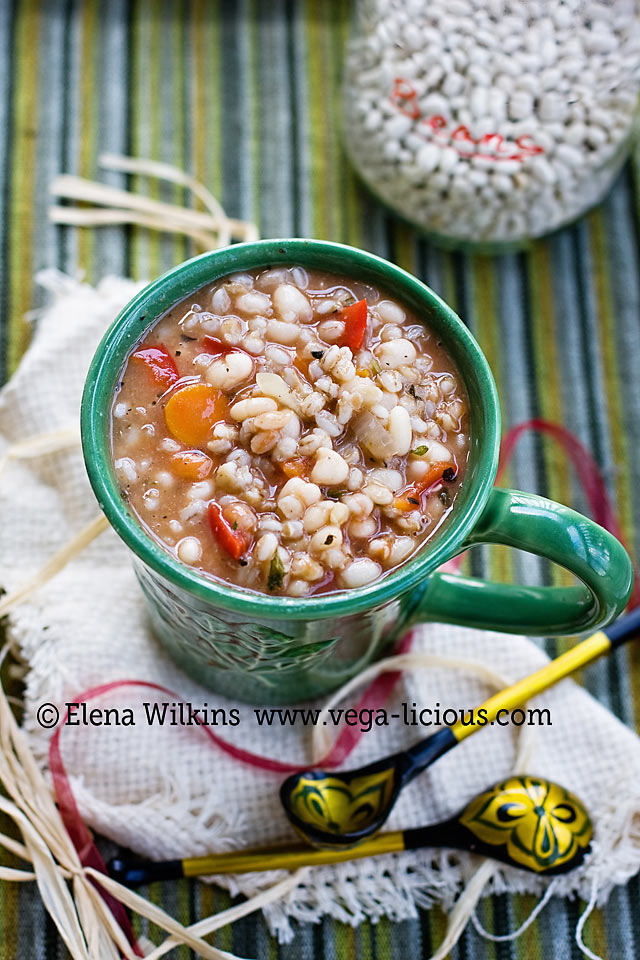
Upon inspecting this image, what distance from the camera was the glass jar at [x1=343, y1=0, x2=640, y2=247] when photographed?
71.3 inches

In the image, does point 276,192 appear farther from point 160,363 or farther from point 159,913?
point 159,913

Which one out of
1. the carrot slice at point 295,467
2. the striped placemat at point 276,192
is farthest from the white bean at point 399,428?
the striped placemat at point 276,192

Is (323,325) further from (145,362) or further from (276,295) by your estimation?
(145,362)

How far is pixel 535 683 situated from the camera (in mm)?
1584

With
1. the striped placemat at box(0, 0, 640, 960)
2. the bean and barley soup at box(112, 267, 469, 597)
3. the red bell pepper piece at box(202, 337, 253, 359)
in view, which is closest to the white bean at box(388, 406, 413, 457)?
the bean and barley soup at box(112, 267, 469, 597)

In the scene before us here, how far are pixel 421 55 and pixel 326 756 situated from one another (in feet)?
3.90

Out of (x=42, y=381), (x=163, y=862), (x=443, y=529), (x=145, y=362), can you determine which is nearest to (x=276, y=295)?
(x=145, y=362)

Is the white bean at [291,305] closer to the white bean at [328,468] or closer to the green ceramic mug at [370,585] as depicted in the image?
the green ceramic mug at [370,585]

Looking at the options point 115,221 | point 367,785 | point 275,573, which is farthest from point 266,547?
point 115,221

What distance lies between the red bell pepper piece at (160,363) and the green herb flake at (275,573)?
0.83 feet

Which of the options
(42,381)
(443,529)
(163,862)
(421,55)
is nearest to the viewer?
(443,529)

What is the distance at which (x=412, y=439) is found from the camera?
123 cm

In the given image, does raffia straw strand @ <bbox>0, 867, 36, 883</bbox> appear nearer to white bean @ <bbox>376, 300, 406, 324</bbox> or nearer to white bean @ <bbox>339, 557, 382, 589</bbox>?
white bean @ <bbox>339, 557, 382, 589</bbox>

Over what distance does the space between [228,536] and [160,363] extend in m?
0.24
